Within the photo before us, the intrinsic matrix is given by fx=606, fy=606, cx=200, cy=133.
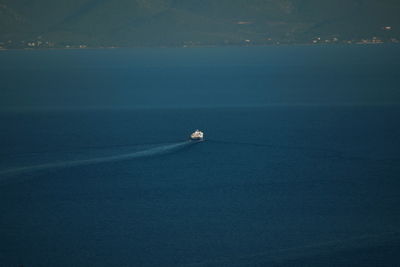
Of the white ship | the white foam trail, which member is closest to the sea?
the white foam trail

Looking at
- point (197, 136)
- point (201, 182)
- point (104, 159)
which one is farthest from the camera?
point (197, 136)

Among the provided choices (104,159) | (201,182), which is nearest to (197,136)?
(104,159)

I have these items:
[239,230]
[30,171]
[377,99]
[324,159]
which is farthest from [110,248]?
[377,99]

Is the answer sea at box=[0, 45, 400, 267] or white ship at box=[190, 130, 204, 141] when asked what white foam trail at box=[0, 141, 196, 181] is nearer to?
sea at box=[0, 45, 400, 267]

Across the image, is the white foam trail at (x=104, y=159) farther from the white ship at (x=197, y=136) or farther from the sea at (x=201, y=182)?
the white ship at (x=197, y=136)

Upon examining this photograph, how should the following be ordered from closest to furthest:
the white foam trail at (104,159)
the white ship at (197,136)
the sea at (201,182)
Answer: the sea at (201,182) < the white foam trail at (104,159) < the white ship at (197,136)

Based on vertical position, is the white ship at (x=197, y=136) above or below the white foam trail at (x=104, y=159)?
above

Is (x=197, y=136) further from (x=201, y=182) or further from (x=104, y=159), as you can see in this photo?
(x=201, y=182)

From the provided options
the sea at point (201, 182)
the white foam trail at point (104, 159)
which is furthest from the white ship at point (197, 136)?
the sea at point (201, 182)
